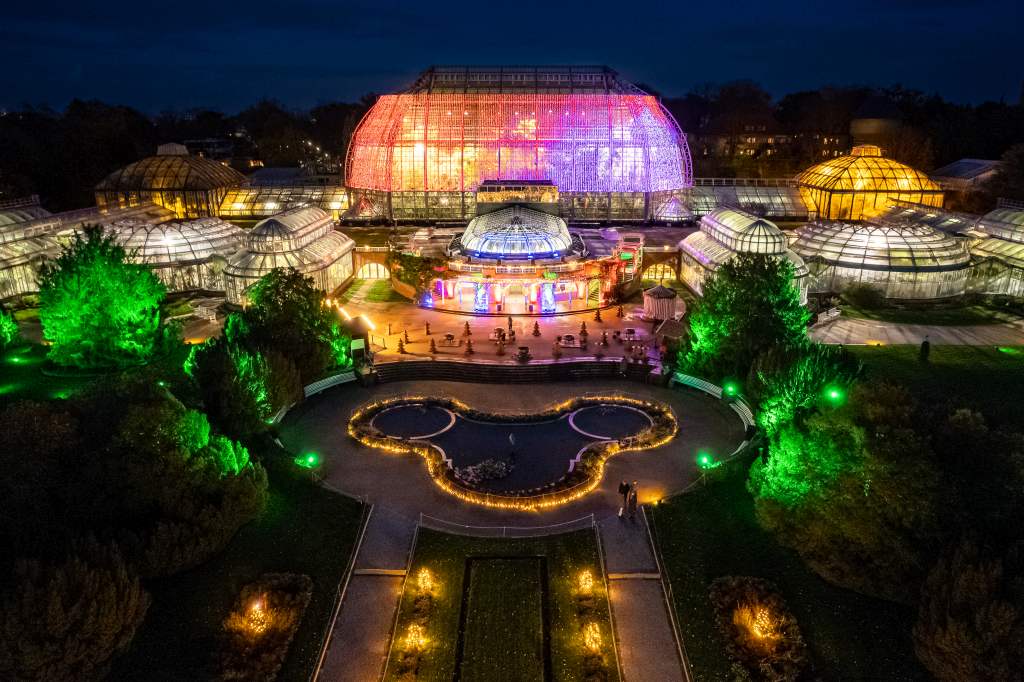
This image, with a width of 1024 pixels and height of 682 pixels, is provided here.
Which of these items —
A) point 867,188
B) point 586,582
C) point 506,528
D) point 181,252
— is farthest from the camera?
point 867,188

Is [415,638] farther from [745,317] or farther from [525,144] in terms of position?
[525,144]

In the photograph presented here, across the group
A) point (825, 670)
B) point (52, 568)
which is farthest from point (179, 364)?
point (825, 670)

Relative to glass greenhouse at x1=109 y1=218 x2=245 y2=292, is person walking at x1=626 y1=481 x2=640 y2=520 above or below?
below

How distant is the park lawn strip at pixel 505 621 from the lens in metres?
19.1

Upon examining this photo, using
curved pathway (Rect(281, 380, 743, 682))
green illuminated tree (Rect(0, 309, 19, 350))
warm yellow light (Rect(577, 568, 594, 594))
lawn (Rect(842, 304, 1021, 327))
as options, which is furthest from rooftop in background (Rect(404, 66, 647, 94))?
warm yellow light (Rect(577, 568, 594, 594))

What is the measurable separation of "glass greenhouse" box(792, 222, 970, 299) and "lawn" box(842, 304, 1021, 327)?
1948 millimetres

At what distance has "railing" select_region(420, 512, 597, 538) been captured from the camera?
81.7 ft

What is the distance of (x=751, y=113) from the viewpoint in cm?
11962

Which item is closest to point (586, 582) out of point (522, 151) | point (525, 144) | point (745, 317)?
point (745, 317)

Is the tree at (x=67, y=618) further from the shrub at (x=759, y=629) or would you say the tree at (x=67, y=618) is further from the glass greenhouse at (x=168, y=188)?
the glass greenhouse at (x=168, y=188)

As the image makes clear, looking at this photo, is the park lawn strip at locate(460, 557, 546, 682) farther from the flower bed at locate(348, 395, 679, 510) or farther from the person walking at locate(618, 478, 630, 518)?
the person walking at locate(618, 478, 630, 518)

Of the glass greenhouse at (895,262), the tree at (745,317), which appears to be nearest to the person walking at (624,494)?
the tree at (745,317)

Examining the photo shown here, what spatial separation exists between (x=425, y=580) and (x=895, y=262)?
45334 millimetres

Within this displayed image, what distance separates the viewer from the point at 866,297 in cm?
4947
